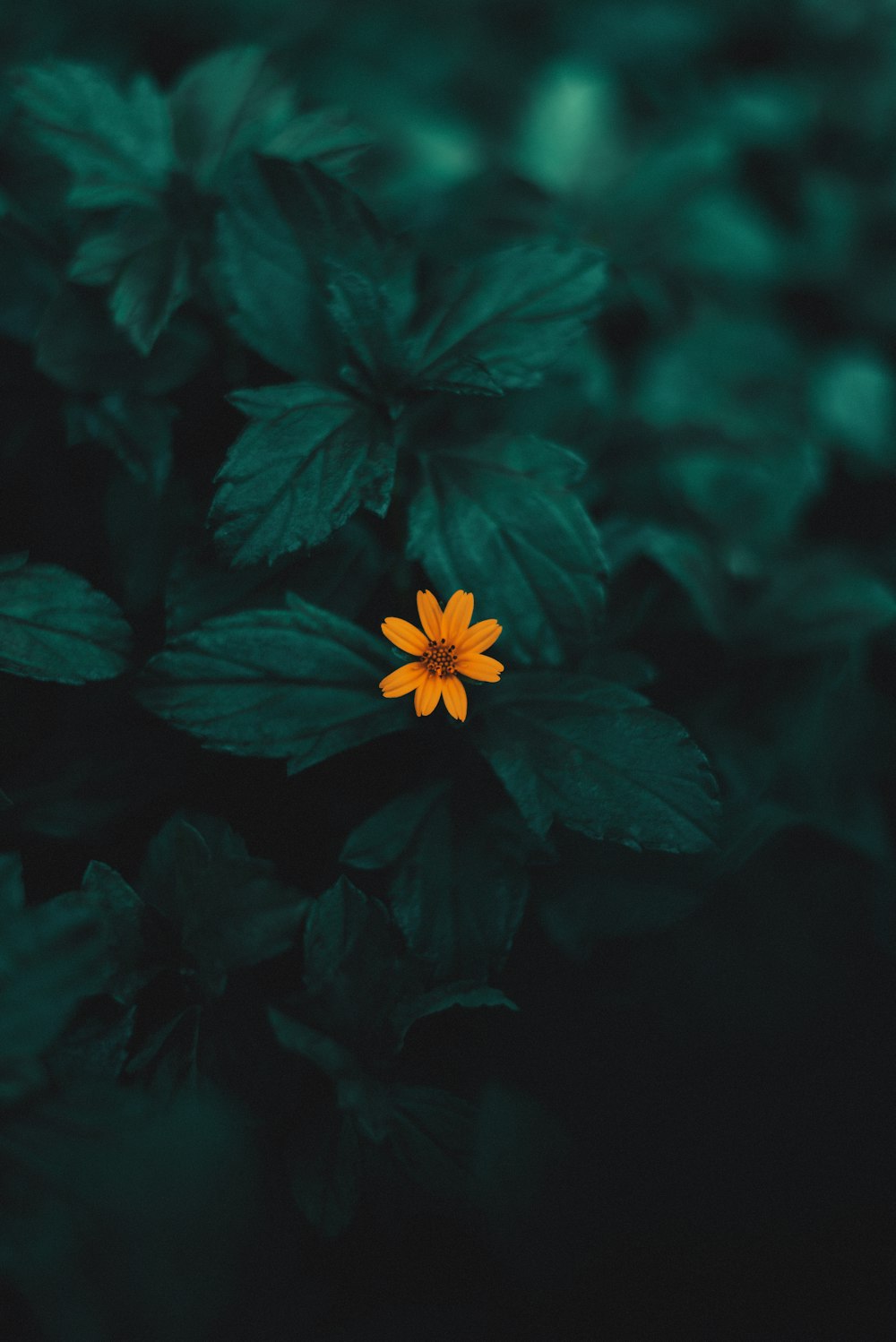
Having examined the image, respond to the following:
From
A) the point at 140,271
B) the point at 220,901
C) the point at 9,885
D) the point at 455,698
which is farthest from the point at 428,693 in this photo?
the point at 140,271

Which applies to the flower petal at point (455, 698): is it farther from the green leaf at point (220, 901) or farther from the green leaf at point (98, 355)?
the green leaf at point (98, 355)

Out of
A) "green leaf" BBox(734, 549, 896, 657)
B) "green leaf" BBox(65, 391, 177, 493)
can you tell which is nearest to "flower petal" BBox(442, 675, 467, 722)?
"green leaf" BBox(65, 391, 177, 493)

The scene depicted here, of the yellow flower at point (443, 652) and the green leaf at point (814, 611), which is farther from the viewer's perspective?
the green leaf at point (814, 611)

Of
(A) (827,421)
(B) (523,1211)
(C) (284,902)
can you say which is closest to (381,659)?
(C) (284,902)

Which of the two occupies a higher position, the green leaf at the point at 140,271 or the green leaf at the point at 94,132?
the green leaf at the point at 94,132

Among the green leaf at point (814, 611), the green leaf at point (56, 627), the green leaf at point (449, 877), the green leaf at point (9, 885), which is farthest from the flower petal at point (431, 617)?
the green leaf at point (814, 611)

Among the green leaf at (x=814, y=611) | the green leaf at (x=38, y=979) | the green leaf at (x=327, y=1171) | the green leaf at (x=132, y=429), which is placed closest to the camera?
the green leaf at (x=38, y=979)

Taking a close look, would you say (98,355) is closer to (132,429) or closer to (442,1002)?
(132,429)
